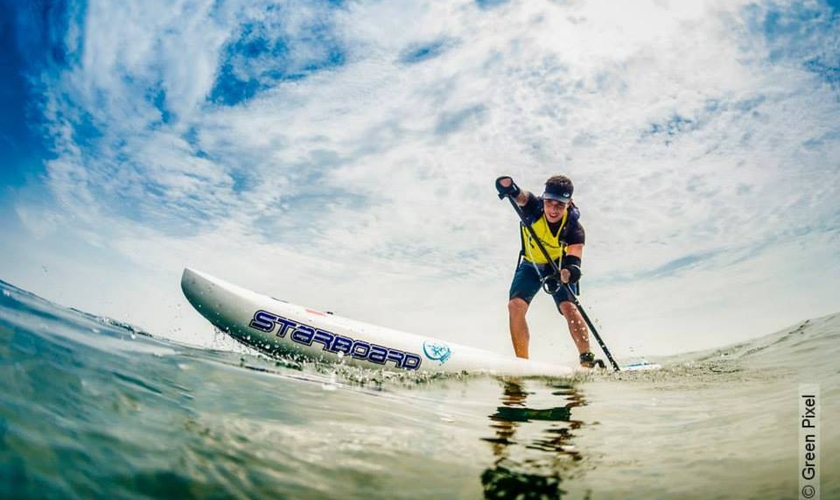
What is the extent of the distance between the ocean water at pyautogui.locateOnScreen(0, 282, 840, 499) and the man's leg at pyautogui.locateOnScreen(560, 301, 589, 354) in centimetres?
347

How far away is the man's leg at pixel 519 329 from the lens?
7.74 metres

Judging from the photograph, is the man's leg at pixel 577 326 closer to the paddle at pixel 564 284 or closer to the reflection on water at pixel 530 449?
the paddle at pixel 564 284

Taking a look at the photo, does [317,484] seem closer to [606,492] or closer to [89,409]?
[89,409]

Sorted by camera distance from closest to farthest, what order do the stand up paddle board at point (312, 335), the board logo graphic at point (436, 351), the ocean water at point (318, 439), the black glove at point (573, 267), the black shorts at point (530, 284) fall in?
the ocean water at point (318, 439), the stand up paddle board at point (312, 335), the board logo graphic at point (436, 351), the black glove at point (573, 267), the black shorts at point (530, 284)

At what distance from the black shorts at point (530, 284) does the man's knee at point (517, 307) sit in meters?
0.06

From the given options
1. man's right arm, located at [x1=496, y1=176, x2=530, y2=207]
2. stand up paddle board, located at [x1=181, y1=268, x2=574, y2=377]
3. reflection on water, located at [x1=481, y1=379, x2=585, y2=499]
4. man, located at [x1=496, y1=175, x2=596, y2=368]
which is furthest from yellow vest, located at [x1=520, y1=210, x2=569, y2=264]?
reflection on water, located at [x1=481, y1=379, x2=585, y2=499]

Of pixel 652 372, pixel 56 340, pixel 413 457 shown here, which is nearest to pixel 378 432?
pixel 413 457

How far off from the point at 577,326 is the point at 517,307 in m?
1.08

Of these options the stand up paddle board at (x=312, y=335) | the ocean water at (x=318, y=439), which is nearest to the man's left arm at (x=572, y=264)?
the stand up paddle board at (x=312, y=335)

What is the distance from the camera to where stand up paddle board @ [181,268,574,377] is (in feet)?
20.7

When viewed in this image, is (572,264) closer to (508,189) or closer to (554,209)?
(554,209)

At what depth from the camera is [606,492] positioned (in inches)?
84.5

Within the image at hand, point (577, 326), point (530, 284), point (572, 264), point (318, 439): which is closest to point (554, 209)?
point (572, 264)

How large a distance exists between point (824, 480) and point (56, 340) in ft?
14.9
